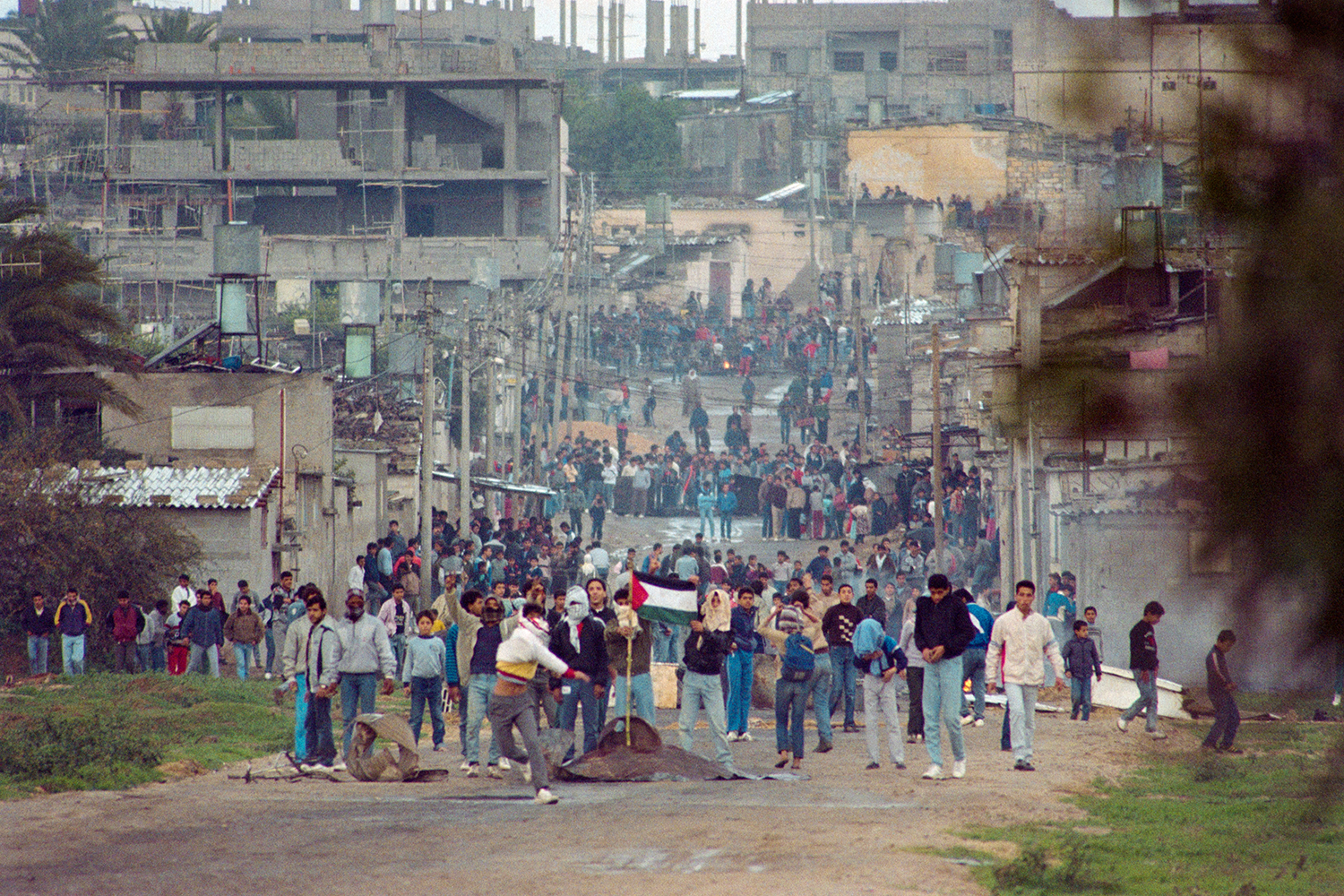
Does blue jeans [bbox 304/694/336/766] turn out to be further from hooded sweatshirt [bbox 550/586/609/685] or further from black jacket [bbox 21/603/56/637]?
black jacket [bbox 21/603/56/637]

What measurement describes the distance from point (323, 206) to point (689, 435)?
78.4ft

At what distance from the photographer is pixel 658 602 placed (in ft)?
47.8

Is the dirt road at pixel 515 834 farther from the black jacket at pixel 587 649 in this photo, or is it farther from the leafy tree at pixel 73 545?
the leafy tree at pixel 73 545

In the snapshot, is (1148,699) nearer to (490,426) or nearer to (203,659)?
(203,659)

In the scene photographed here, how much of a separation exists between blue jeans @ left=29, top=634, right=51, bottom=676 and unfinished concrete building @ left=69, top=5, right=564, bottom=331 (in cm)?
4002

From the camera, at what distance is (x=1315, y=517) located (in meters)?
3.94

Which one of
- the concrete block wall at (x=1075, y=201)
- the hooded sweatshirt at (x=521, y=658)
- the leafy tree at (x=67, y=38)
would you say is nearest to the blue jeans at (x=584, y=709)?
the hooded sweatshirt at (x=521, y=658)

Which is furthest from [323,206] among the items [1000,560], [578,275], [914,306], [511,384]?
[1000,560]

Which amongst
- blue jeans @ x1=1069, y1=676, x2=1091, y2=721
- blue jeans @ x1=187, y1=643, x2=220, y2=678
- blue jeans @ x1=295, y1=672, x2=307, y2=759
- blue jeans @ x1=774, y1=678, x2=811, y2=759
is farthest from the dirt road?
blue jeans @ x1=187, y1=643, x2=220, y2=678

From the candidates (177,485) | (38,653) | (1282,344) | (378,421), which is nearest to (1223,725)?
(1282,344)

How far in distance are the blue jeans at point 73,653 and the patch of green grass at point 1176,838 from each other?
14834 millimetres

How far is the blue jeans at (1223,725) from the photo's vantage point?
4852 mm

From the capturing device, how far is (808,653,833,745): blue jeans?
15180 mm

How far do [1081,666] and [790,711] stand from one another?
571 centimetres
